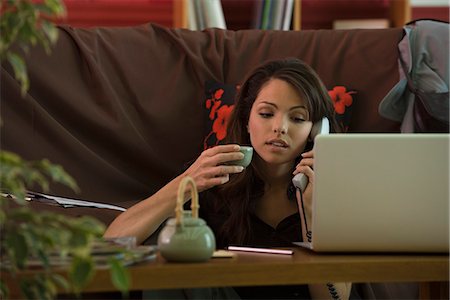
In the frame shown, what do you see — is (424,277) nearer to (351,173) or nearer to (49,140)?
(351,173)

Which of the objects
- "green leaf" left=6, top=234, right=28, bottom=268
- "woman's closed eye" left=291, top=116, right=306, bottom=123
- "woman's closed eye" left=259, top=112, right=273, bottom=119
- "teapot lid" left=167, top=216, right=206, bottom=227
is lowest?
Answer: "teapot lid" left=167, top=216, right=206, bottom=227

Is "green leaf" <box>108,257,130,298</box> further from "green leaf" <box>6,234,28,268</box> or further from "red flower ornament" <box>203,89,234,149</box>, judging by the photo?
"red flower ornament" <box>203,89,234,149</box>

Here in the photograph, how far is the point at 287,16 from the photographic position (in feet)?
11.7

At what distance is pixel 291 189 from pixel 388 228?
72 centimetres

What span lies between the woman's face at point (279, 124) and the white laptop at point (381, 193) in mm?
603

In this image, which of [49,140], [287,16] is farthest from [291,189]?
[287,16]

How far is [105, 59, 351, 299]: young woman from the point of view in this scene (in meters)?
1.98

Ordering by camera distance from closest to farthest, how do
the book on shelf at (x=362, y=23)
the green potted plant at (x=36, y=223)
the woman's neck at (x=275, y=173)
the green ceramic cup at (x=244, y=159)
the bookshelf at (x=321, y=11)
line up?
the green potted plant at (x=36, y=223), the green ceramic cup at (x=244, y=159), the woman's neck at (x=275, y=173), the book on shelf at (x=362, y=23), the bookshelf at (x=321, y=11)

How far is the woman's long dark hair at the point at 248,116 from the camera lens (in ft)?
6.96

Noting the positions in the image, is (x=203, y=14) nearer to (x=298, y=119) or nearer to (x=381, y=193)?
(x=298, y=119)

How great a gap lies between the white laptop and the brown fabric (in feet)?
3.44

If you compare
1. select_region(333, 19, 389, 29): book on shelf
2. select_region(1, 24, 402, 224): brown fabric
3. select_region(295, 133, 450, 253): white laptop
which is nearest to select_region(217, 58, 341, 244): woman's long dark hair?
select_region(1, 24, 402, 224): brown fabric

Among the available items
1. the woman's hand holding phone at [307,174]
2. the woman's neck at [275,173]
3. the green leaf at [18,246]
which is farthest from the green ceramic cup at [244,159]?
the green leaf at [18,246]

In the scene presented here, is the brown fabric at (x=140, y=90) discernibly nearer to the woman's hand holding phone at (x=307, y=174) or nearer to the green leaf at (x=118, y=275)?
the woman's hand holding phone at (x=307, y=174)
